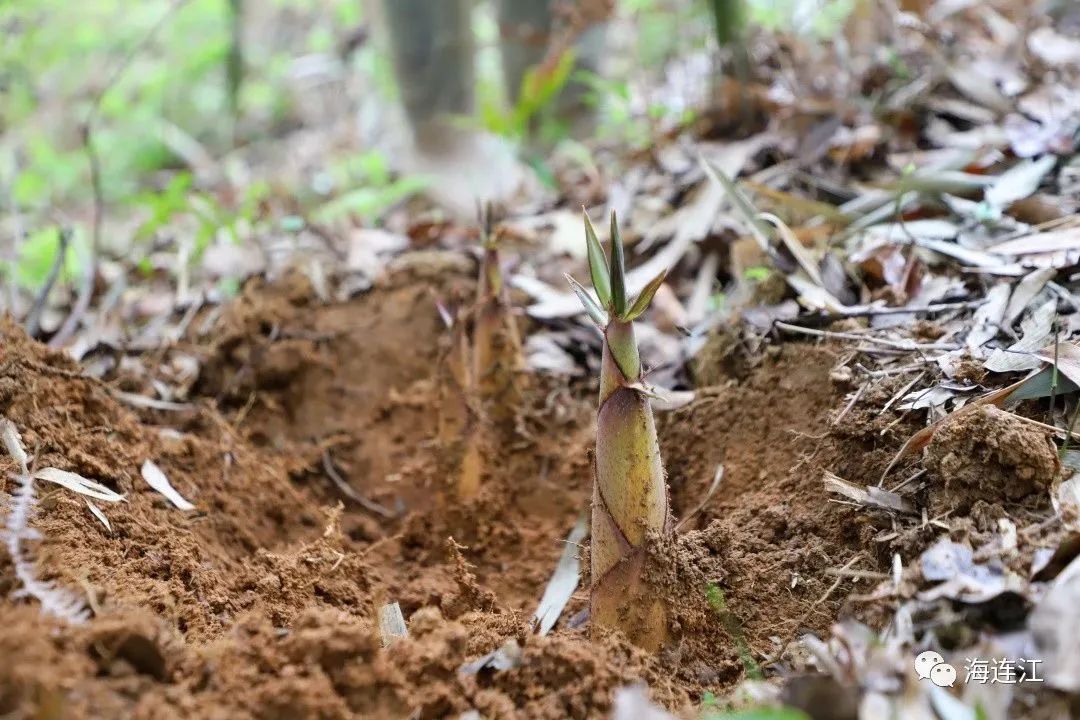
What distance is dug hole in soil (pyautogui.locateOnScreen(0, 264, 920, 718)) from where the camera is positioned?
0.99 metres

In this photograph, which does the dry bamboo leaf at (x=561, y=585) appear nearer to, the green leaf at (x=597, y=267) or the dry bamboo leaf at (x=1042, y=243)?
the green leaf at (x=597, y=267)

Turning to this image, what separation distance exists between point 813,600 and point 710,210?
1.48m

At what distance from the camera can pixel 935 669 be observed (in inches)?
39.0

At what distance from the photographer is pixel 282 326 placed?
2.33 m

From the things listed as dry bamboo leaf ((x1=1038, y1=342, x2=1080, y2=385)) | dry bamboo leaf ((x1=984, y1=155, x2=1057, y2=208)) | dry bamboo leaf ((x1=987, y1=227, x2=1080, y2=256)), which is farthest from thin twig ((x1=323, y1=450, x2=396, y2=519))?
dry bamboo leaf ((x1=984, y1=155, x2=1057, y2=208))

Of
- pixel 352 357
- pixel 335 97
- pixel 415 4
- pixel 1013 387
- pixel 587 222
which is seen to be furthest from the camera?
pixel 335 97

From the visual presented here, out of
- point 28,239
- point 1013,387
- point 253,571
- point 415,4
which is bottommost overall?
point 253,571

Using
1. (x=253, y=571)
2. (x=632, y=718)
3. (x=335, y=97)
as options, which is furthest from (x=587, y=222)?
(x=335, y=97)

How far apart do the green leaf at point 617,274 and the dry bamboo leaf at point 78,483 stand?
0.95 metres

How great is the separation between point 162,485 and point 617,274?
1.03 metres

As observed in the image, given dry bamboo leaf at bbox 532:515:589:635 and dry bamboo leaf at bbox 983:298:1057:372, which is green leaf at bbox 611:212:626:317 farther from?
dry bamboo leaf at bbox 983:298:1057:372

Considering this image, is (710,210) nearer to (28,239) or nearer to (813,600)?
(813,600)

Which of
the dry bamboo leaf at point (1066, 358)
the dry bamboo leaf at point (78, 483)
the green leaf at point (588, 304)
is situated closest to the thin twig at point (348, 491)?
the dry bamboo leaf at point (78, 483)

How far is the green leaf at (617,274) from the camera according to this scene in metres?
1.14
